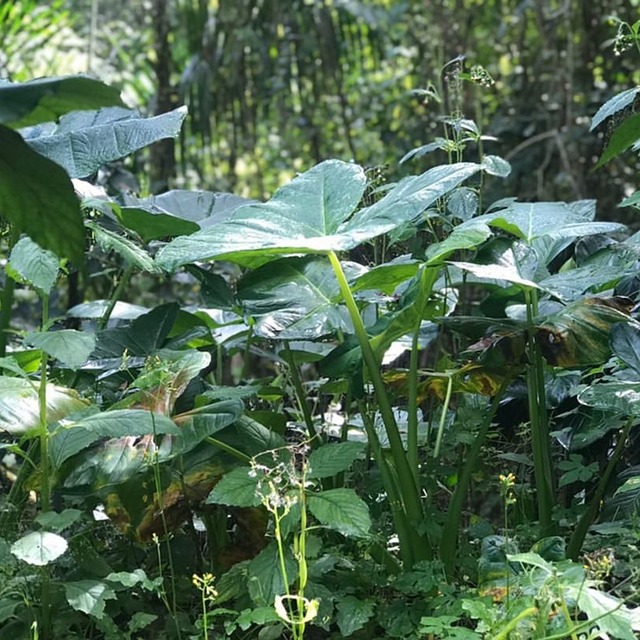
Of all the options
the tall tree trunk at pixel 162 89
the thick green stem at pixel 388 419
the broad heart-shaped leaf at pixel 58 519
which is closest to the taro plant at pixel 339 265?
the thick green stem at pixel 388 419

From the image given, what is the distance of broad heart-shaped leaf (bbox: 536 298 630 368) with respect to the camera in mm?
1186

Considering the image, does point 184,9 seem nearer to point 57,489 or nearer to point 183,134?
point 183,134

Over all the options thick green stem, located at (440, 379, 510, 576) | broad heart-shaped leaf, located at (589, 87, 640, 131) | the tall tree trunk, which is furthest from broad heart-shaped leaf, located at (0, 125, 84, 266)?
the tall tree trunk

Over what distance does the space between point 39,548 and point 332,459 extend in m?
0.38

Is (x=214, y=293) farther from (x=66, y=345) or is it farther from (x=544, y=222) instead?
(x=544, y=222)

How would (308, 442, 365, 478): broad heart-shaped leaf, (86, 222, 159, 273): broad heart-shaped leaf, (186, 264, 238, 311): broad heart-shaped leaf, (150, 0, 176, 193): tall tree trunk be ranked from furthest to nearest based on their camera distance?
(150, 0, 176, 193): tall tree trunk < (186, 264, 238, 311): broad heart-shaped leaf < (86, 222, 159, 273): broad heart-shaped leaf < (308, 442, 365, 478): broad heart-shaped leaf

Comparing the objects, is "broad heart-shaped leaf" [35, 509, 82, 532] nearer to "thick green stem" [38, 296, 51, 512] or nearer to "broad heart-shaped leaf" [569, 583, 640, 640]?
"thick green stem" [38, 296, 51, 512]

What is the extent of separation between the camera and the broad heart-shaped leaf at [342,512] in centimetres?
103

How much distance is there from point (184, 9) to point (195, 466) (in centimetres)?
380

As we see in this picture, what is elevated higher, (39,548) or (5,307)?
(5,307)

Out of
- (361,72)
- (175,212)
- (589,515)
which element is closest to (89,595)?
(589,515)

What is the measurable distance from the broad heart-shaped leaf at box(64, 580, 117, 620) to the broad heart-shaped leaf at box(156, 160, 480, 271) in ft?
1.35

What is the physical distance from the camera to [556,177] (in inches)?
162

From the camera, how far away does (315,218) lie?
125 cm
